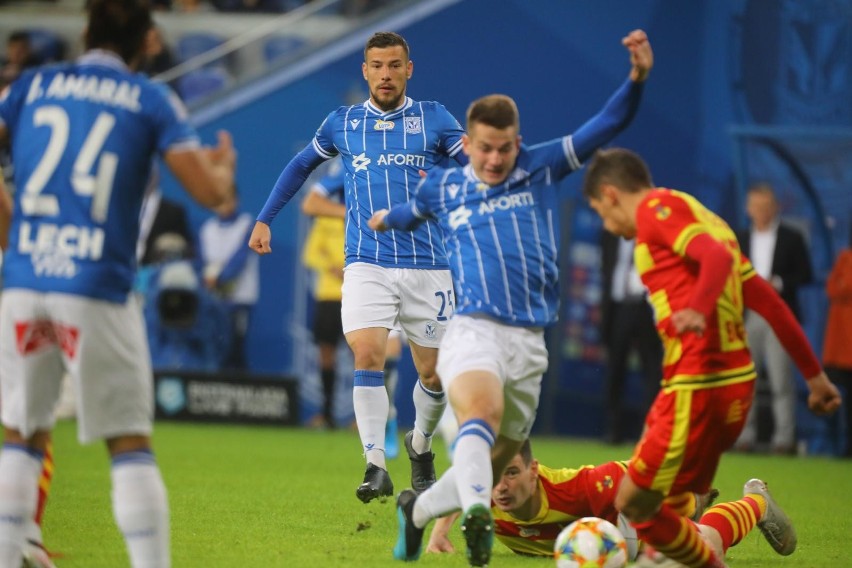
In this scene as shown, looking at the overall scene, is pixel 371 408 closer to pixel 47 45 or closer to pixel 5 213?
pixel 5 213

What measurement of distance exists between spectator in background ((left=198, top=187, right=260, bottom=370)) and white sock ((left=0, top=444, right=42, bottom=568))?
11.1m

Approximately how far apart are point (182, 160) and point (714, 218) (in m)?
2.04

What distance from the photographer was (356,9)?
16344 millimetres

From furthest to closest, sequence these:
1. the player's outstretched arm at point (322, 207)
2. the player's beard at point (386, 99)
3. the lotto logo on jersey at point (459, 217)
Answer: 1. the player's outstretched arm at point (322, 207)
2. the player's beard at point (386, 99)
3. the lotto logo on jersey at point (459, 217)

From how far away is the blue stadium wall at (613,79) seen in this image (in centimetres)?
1540

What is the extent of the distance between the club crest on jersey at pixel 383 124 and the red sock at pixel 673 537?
328 centimetres

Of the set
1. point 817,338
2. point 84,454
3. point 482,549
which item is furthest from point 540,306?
→ point 817,338

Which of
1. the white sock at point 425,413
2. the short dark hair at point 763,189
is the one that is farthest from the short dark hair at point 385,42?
the short dark hair at point 763,189

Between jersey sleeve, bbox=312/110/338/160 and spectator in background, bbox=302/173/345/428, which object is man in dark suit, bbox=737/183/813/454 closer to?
spectator in background, bbox=302/173/345/428

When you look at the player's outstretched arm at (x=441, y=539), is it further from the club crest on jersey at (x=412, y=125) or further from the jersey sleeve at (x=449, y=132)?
the club crest on jersey at (x=412, y=125)

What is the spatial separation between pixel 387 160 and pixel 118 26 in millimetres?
3193

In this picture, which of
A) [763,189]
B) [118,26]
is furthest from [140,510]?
[763,189]

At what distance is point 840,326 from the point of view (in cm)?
1415

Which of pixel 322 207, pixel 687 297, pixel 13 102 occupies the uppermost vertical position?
pixel 13 102
